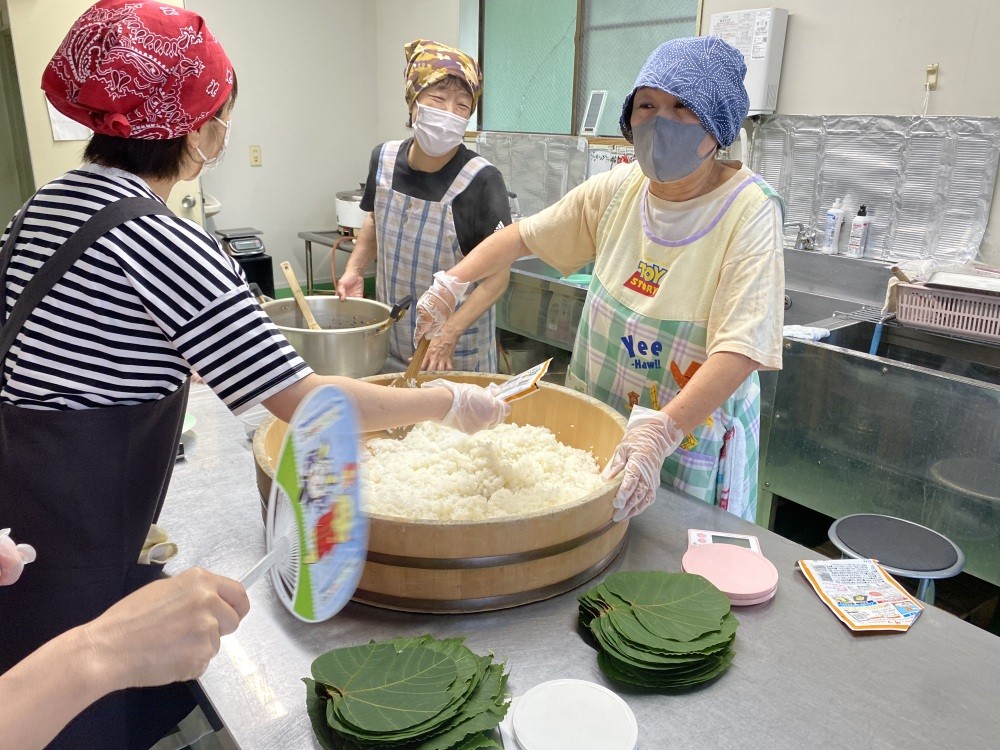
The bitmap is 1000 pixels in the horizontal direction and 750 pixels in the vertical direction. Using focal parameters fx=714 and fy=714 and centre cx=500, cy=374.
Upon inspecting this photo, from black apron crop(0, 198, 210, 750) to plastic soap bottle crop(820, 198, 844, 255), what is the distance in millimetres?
2962

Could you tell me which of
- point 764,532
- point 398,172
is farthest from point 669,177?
point 398,172

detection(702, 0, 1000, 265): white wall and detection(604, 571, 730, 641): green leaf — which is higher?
detection(702, 0, 1000, 265): white wall

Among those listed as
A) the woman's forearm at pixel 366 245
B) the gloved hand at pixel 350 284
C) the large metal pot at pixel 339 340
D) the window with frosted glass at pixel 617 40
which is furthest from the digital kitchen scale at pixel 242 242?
the large metal pot at pixel 339 340

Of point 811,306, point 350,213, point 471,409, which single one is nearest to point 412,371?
point 471,409

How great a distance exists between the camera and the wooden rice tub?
1.07m

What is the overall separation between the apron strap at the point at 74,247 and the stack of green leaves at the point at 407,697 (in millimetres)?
648

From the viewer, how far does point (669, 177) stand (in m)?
1.55

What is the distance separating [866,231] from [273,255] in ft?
14.3

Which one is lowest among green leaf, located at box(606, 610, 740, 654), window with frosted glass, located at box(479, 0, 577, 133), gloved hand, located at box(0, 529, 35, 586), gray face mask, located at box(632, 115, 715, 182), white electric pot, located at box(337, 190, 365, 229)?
green leaf, located at box(606, 610, 740, 654)

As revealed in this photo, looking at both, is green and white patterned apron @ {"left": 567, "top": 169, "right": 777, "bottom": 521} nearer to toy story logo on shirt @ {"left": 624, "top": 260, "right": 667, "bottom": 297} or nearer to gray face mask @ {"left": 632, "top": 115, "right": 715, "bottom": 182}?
toy story logo on shirt @ {"left": 624, "top": 260, "right": 667, "bottom": 297}

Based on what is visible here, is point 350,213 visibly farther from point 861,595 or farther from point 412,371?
point 861,595

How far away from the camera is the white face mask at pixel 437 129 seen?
2.31 metres

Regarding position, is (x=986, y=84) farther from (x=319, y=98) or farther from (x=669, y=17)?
(x=319, y=98)

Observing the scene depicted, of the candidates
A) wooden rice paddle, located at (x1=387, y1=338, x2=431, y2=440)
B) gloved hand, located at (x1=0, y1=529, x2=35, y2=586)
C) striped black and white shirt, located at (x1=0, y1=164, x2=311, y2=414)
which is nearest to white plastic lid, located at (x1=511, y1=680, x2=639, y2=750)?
striped black and white shirt, located at (x1=0, y1=164, x2=311, y2=414)
